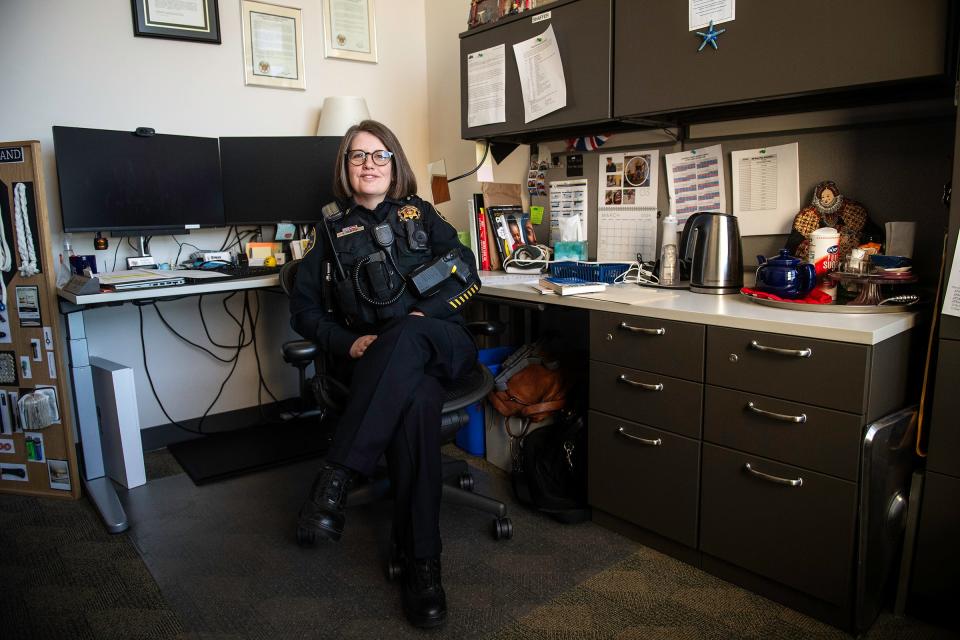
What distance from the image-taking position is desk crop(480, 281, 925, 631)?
4.83ft

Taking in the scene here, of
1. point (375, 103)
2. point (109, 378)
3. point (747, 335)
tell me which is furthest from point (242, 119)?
point (747, 335)

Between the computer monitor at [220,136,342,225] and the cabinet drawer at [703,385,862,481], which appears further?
the computer monitor at [220,136,342,225]

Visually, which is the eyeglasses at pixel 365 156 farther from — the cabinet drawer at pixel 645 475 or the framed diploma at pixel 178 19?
the framed diploma at pixel 178 19

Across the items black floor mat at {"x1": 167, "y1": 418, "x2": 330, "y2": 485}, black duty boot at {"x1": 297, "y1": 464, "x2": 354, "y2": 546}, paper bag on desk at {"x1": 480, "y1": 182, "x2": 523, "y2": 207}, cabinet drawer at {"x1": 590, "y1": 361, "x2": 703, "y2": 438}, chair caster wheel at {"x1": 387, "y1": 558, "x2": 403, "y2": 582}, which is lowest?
black floor mat at {"x1": 167, "y1": 418, "x2": 330, "y2": 485}

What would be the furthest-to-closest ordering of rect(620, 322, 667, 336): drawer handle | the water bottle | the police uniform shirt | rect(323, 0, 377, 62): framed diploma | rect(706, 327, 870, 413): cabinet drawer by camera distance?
rect(323, 0, 377, 62): framed diploma, the water bottle, the police uniform shirt, rect(620, 322, 667, 336): drawer handle, rect(706, 327, 870, 413): cabinet drawer

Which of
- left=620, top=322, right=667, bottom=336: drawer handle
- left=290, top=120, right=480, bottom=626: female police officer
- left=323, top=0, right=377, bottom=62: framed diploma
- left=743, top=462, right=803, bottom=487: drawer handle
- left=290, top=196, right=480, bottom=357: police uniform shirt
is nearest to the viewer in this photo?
left=743, top=462, right=803, bottom=487: drawer handle

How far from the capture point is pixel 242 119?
2900mm

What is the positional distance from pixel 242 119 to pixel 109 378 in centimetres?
126

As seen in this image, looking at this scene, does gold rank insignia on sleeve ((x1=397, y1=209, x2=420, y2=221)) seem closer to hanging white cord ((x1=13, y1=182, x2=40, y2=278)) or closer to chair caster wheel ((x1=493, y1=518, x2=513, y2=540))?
chair caster wheel ((x1=493, y1=518, x2=513, y2=540))

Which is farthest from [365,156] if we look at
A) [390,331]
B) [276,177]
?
[276,177]

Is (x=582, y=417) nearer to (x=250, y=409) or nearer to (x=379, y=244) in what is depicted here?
(x=379, y=244)

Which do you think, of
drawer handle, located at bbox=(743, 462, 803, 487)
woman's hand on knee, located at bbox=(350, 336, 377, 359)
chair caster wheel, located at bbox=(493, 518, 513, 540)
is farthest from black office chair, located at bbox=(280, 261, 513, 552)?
drawer handle, located at bbox=(743, 462, 803, 487)

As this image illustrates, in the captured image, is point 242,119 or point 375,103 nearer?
point 242,119

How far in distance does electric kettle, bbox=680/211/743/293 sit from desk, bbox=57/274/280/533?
1.49 m
